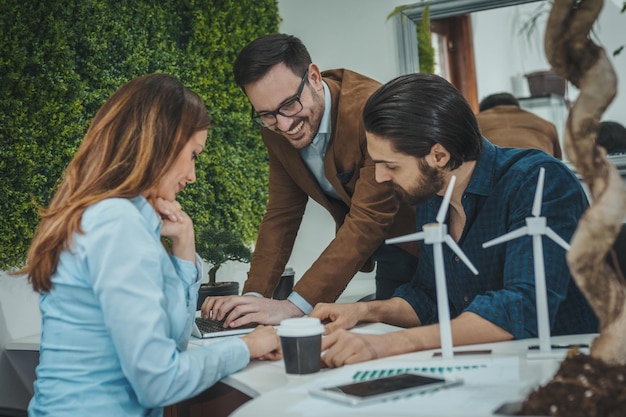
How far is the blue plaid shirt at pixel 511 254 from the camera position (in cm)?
179

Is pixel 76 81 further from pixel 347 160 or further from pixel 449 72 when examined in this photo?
pixel 449 72

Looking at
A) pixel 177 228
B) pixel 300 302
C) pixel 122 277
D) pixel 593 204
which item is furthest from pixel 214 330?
pixel 593 204

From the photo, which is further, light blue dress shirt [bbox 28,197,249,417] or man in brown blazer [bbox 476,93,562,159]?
man in brown blazer [bbox 476,93,562,159]

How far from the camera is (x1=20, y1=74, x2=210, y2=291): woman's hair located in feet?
5.24

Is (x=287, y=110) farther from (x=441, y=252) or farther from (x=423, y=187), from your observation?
(x=441, y=252)

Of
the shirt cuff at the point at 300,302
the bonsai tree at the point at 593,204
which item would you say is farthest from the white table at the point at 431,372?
the shirt cuff at the point at 300,302

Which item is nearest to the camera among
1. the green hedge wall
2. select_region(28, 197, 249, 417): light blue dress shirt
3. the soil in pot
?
the soil in pot

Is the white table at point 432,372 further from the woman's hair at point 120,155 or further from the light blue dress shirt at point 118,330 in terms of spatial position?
the woman's hair at point 120,155

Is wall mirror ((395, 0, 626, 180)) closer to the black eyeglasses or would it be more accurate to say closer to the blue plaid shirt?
the black eyeglasses

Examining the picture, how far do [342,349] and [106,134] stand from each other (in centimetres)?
66

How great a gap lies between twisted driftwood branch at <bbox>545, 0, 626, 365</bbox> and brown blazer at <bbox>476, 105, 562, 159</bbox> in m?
2.62

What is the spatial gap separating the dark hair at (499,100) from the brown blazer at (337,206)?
1281mm

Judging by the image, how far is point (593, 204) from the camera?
3.89ft

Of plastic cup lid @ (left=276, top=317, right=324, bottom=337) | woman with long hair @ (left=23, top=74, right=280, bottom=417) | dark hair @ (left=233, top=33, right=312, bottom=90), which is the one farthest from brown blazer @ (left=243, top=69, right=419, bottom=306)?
plastic cup lid @ (left=276, top=317, right=324, bottom=337)
